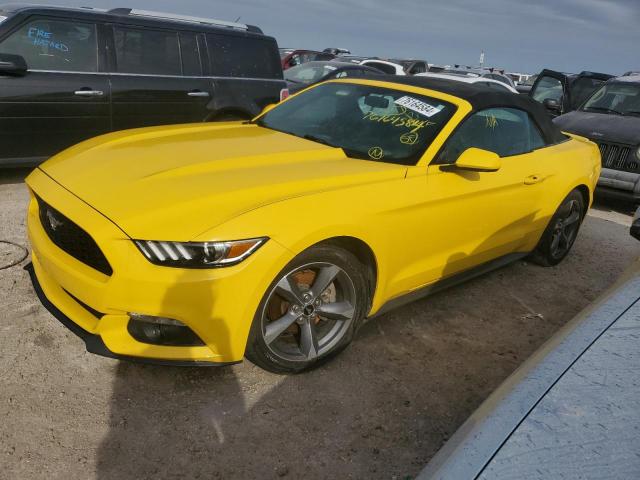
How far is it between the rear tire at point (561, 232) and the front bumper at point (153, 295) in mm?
2989

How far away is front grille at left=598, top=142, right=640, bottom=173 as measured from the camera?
7.19 metres

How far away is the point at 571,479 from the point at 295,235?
60.1 inches

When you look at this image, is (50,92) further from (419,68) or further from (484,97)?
(419,68)

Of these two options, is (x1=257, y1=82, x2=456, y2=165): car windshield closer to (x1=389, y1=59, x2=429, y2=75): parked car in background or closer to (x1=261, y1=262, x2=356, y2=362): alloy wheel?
(x1=261, y1=262, x2=356, y2=362): alloy wheel

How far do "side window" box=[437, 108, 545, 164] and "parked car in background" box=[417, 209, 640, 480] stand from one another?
171 centimetres

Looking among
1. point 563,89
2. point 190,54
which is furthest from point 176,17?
point 563,89

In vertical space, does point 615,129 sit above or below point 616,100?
below

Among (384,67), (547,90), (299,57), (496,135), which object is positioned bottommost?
(299,57)

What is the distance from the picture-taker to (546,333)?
3811 millimetres

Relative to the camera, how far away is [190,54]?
6555 mm

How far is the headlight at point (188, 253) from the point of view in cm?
238

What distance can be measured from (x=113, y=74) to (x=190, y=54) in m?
0.97

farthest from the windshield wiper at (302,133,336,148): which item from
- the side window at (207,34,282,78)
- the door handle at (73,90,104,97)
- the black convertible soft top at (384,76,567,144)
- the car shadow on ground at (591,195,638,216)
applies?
the car shadow on ground at (591,195,638,216)

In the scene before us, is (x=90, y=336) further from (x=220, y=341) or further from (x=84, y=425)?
(x=220, y=341)
